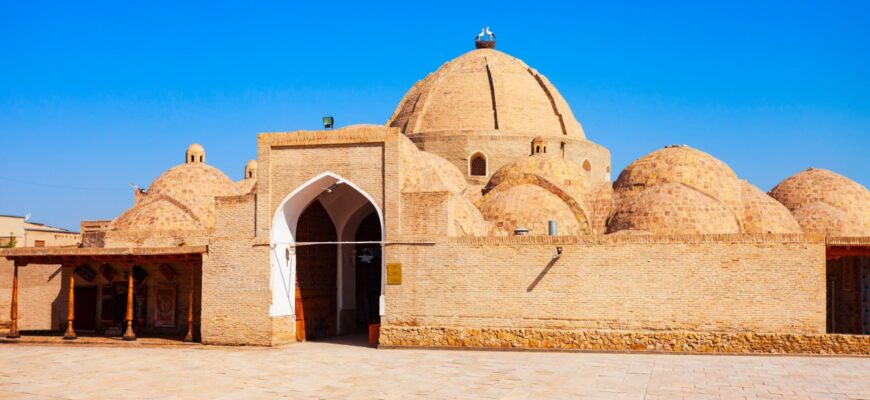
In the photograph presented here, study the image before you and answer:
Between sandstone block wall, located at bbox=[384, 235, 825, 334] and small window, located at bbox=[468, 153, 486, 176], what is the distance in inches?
533

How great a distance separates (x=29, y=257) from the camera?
2077 cm

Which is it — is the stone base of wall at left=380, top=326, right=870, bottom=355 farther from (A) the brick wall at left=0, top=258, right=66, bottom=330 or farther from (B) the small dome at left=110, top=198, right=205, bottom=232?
(A) the brick wall at left=0, top=258, right=66, bottom=330

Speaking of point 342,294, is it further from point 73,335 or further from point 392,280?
point 73,335

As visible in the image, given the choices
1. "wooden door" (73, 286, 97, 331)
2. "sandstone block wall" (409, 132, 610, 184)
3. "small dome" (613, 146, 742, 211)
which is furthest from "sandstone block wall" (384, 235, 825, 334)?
"sandstone block wall" (409, 132, 610, 184)

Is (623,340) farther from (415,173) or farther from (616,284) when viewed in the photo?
(415,173)

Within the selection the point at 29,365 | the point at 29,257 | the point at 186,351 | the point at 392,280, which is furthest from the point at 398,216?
the point at 29,257

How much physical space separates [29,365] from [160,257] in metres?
4.47

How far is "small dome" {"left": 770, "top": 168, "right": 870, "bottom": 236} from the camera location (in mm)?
26797

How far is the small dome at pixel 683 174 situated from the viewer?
24250mm

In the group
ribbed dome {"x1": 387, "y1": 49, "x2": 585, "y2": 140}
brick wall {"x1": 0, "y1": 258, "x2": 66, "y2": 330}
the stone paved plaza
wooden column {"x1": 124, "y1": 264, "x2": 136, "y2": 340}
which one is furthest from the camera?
ribbed dome {"x1": 387, "y1": 49, "x2": 585, "y2": 140}

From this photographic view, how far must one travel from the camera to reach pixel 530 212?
901 inches

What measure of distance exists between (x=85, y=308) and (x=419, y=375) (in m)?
12.1

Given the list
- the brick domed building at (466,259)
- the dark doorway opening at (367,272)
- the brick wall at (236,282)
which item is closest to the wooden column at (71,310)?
the brick domed building at (466,259)

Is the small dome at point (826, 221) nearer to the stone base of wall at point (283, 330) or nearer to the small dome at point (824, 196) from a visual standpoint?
the small dome at point (824, 196)
